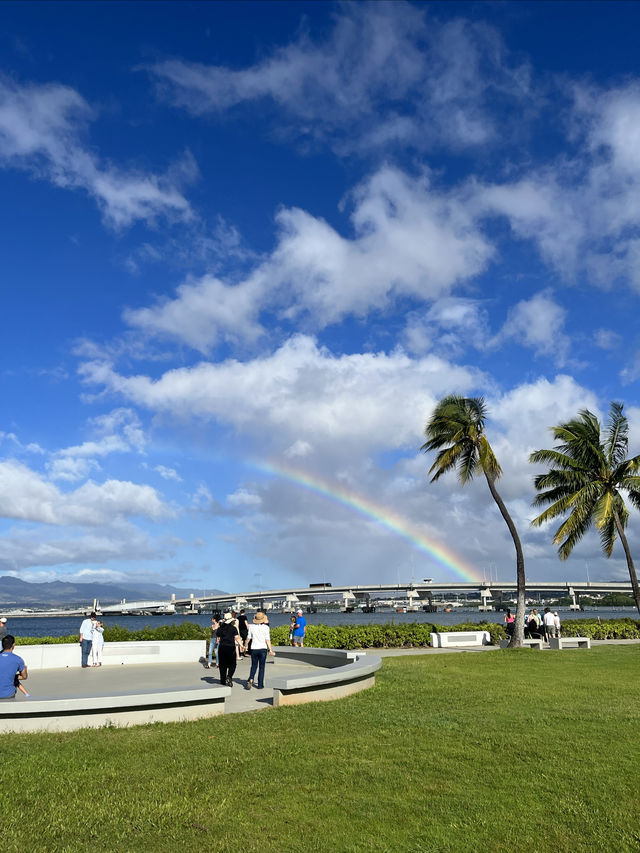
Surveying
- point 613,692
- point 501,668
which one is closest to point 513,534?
point 501,668

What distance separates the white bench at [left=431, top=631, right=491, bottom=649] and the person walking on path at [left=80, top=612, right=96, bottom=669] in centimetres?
1375

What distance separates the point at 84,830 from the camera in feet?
16.9

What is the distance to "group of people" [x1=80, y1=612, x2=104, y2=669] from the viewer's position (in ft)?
58.8

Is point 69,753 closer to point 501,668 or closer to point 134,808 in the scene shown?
point 134,808

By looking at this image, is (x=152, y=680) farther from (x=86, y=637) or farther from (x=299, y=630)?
(x=299, y=630)

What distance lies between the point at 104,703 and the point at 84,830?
408 centimetres

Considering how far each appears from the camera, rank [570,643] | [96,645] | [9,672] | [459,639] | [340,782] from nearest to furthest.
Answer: [340,782], [9,672], [96,645], [459,639], [570,643]

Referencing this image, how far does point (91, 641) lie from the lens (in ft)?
59.4

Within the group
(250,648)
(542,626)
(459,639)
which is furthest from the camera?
(542,626)

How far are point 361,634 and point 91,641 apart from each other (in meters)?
10.9

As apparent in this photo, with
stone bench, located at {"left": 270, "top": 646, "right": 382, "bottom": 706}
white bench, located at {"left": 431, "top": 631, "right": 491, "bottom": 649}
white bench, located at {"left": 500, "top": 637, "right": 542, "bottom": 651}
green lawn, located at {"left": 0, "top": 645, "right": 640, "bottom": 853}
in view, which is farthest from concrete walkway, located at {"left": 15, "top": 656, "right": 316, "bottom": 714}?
white bench, located at {"left": 500, "top": 637, "right": 542, "bottom": 651}

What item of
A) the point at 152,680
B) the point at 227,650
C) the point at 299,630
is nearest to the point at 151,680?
the point at 152,680

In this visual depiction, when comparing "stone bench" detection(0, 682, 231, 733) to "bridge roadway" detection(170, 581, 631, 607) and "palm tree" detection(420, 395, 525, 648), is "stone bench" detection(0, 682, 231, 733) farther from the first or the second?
"bridge roadway" detection(170, 581, 631, 607)

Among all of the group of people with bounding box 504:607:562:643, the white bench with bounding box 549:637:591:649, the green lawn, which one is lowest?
the white bench with bounding box 549:637:591:649
